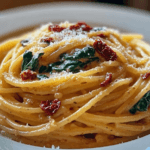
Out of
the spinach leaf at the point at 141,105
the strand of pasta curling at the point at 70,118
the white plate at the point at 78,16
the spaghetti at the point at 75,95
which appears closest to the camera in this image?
the strand of pasta curling at the point at 70,118

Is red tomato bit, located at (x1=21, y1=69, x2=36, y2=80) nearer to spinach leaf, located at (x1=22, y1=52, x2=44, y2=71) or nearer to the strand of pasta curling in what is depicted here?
spinach leaf, located at (x1=22, y1=52, x2=44, y2=71)

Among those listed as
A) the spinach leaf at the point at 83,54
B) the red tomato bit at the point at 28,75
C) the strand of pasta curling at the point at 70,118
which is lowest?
the strand of pasta curling at the point at 70,118

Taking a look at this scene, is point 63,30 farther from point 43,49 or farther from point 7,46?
point 7,46

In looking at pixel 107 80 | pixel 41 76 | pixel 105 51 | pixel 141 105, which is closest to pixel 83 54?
pixel 105 51

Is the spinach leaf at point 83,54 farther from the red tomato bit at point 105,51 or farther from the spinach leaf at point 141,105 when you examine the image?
the spinach leaf at point 141,105

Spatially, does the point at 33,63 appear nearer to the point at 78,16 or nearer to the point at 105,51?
the point at 105,51

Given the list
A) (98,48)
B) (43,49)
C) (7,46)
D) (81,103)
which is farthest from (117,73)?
(7,46)

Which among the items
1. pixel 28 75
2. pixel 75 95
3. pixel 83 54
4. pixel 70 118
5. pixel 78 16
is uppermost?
pixel 78 16

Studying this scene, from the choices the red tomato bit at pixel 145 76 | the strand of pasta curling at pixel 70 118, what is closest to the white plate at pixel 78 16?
the red tomato bit at pixel 145 76
